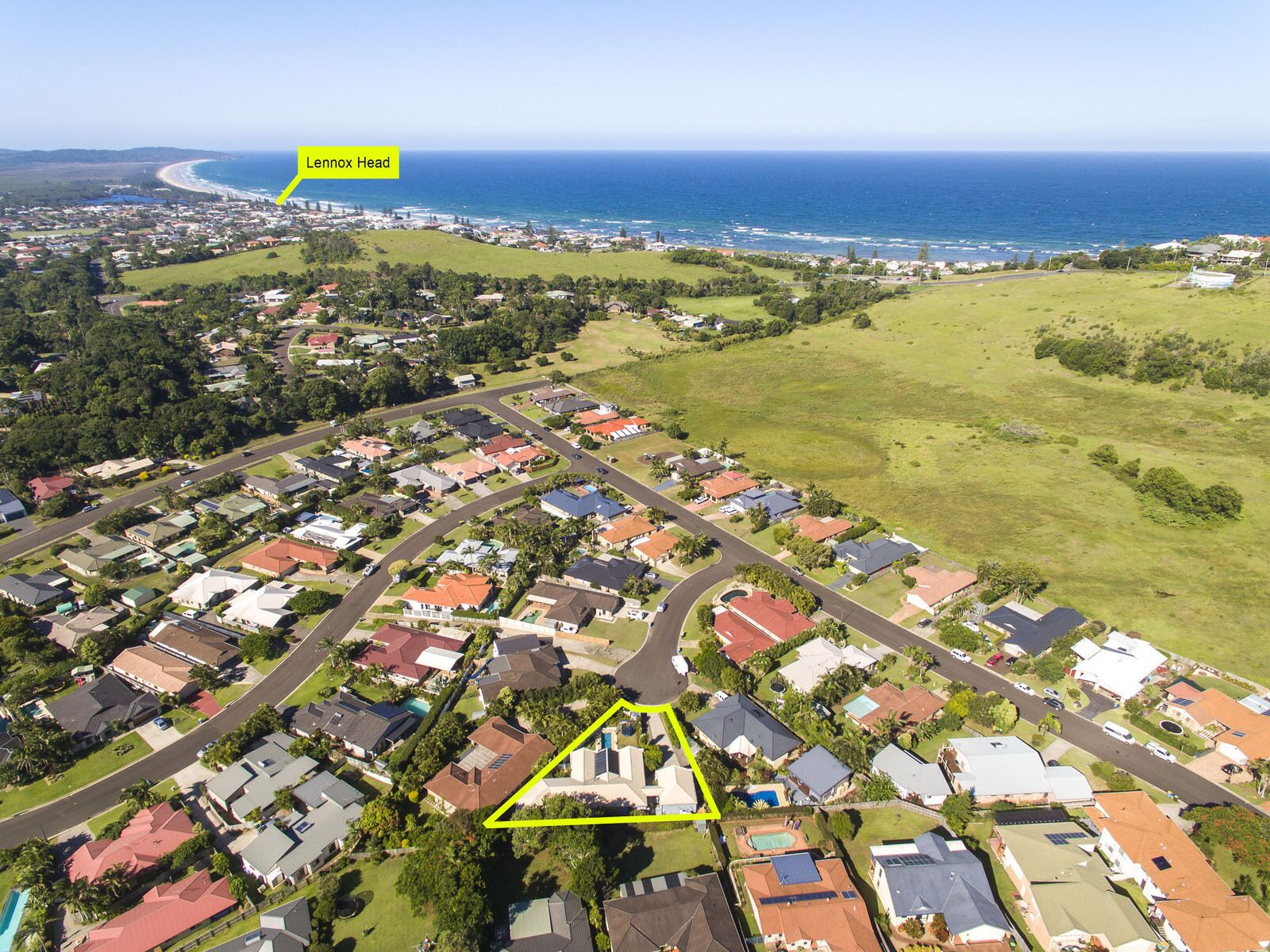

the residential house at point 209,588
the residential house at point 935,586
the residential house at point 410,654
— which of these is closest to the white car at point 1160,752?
the residential house at point 935,586

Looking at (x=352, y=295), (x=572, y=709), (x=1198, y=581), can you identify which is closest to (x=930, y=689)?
(x=572, y=709)

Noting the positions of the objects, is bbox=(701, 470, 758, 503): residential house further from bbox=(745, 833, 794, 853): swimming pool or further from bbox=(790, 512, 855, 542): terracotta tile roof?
bbox=(745, 833, 794, 853): swimming pool

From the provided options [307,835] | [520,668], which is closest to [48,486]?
[307,835]

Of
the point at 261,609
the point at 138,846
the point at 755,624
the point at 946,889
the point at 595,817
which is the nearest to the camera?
the point at 946,889

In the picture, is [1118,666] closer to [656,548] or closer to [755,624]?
[755,624]

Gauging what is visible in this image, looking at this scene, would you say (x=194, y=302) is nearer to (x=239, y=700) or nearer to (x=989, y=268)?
(x=239, y=700)
